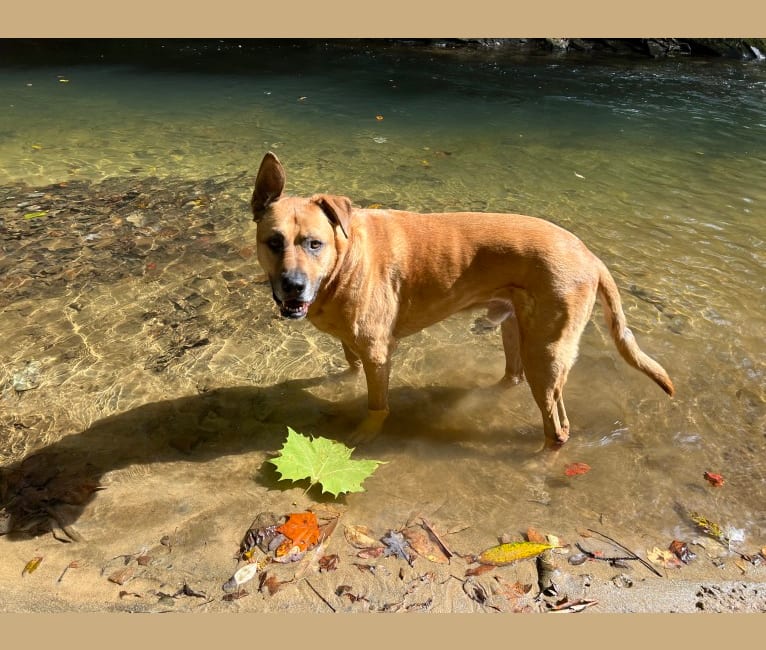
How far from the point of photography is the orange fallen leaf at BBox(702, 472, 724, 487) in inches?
146

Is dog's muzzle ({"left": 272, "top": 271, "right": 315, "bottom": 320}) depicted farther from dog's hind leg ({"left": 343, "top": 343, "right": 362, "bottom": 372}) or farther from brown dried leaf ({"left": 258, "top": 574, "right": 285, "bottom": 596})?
brown dried leaf ({"left": 258, "top": 574, "right": 285, "bottom": 596})

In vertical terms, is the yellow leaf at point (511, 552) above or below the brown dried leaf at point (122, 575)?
below

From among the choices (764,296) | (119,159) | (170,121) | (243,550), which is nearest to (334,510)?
(243,550)

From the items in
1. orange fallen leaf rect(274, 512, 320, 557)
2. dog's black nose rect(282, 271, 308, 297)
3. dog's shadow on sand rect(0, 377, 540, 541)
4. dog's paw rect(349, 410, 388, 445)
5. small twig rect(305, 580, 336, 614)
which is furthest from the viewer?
dog's paw rect(349, 410, 388, 445)

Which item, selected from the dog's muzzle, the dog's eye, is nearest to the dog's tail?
the dog's muzzle

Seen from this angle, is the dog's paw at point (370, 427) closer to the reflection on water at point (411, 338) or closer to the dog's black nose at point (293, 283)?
the reflection on water at point (411, 338)

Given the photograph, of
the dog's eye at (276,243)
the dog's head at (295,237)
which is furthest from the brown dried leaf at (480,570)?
the dog's eye at (276,243)

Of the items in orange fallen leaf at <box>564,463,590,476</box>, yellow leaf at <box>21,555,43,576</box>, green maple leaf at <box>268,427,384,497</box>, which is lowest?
orange fallen leaf at <box>564,463,590,476</box>

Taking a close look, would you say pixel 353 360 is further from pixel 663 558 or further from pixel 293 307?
pixel 663 558

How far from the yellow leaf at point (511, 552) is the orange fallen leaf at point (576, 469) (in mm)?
742

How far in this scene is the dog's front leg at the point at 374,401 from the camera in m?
3.97

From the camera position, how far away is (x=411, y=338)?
528 centimetres

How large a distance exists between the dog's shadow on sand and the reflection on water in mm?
21

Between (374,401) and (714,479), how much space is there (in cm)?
237
